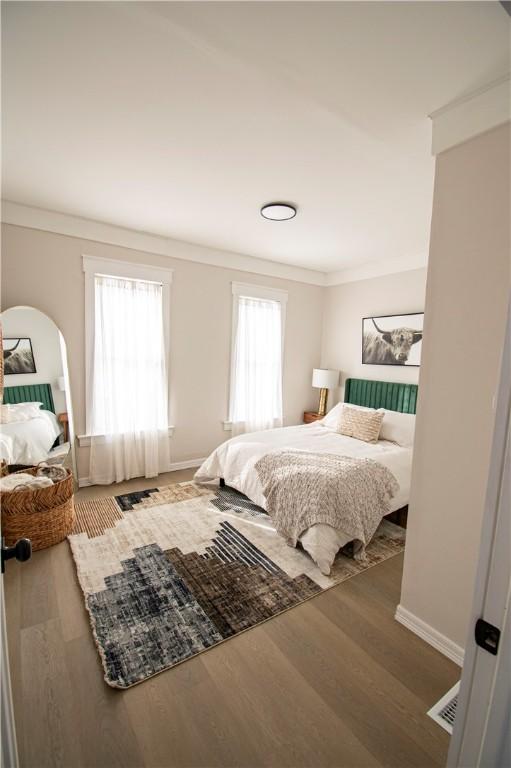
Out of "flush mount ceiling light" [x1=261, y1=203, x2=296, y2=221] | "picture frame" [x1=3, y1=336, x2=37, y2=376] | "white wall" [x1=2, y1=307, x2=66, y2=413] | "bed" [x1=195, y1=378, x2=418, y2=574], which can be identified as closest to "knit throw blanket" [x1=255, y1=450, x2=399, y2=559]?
"bed" [x1=195, y1=378, x2=418, y2=574]

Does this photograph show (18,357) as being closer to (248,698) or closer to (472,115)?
(248,698)

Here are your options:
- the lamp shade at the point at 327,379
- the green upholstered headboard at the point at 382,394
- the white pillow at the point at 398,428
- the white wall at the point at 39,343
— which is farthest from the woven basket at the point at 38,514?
the green upholstered headboard at the point at 382,394

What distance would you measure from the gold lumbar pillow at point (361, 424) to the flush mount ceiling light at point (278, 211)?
7.10 ft

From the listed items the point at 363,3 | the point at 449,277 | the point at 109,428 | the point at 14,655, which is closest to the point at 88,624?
the point at 14,655

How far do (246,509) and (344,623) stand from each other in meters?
1.38

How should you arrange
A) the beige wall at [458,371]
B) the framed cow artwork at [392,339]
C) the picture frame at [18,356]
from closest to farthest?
the beige wall at [458,371] < the picture frame at [18,356] < the framed cow artwork at [392,339]

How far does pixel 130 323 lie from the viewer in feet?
11.6

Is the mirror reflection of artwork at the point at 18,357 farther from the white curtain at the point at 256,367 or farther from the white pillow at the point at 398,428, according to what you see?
the white pillow at the point at 398,428

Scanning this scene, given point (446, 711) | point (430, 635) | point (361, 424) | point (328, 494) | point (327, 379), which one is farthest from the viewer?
point (327, 379)

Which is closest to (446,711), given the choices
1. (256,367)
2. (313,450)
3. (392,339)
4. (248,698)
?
(248,698)

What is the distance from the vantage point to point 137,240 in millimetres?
3492

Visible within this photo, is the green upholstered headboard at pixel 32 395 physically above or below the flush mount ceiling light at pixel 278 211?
below

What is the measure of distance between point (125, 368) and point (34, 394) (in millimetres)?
847

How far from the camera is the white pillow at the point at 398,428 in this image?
3494mm
